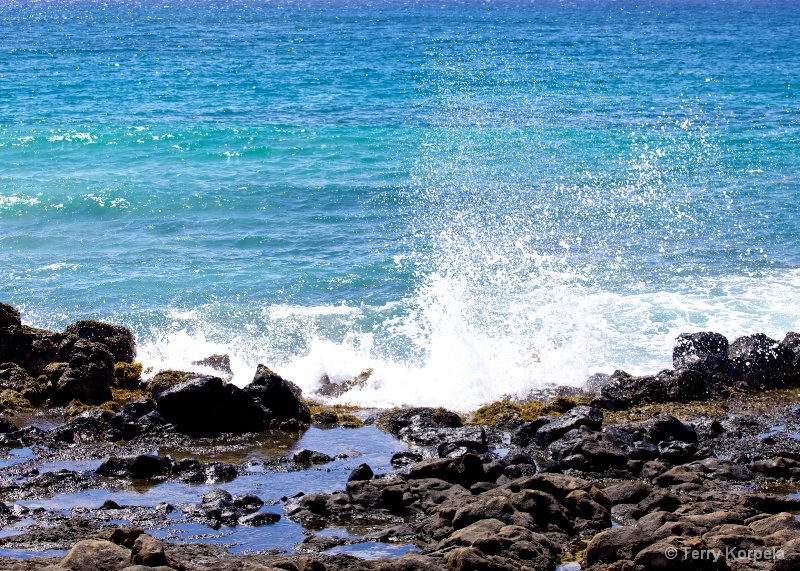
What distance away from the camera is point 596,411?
14.5 meters

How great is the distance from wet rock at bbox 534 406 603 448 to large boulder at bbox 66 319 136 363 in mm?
8078

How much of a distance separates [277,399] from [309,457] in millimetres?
2152

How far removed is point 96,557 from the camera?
9375mm

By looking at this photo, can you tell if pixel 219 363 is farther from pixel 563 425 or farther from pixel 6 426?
pixel 563 425

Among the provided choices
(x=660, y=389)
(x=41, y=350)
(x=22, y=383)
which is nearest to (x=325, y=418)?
(x=22, y=383)

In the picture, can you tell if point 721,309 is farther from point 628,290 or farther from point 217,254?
point 217,254

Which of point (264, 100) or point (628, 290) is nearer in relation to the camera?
point (628, 290)

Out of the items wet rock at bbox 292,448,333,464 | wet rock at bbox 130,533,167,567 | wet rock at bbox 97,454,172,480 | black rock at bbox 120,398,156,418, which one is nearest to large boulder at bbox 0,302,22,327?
black rock at bbox 120,398,156,418

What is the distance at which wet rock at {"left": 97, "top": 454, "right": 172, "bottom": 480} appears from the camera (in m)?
12.9

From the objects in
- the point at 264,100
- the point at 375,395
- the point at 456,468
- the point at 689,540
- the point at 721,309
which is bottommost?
the point at 689,540

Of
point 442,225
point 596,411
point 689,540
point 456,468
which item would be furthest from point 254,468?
point 442,225

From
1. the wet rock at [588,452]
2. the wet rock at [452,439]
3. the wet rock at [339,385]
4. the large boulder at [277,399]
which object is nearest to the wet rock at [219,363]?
the wet rock at [339,385]

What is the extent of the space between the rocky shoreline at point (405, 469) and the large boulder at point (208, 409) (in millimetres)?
29

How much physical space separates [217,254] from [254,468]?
12.0m
